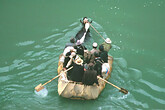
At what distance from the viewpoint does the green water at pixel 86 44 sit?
723cm

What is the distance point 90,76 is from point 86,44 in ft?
12.3

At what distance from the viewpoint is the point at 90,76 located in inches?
270

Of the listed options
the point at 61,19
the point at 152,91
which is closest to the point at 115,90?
the point at 152,91

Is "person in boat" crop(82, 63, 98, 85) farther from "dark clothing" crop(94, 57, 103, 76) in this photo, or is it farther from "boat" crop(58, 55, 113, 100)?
"dark clothing" crop(94, 57, 103, 76)

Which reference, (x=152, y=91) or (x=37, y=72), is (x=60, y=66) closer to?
(x=37, y=72)

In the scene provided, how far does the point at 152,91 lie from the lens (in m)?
7.89

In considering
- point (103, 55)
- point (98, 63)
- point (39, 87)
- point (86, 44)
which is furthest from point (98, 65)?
point (86, 44)

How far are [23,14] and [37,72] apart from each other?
7234mm

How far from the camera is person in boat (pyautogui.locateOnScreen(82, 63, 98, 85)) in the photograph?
22.3ft

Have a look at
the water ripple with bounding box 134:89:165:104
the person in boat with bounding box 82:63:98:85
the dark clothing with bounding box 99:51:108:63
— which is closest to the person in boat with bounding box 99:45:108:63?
the dark clothing with bounding box 99:51:108:63

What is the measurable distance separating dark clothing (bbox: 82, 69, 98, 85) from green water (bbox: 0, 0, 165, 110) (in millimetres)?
766

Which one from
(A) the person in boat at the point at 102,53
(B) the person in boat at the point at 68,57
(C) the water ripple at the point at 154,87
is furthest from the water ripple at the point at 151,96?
(B) the person in boat at the point at 68,57

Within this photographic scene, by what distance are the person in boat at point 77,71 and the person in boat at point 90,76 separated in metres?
0.23

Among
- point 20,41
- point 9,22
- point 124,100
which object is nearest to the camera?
point 124,100
